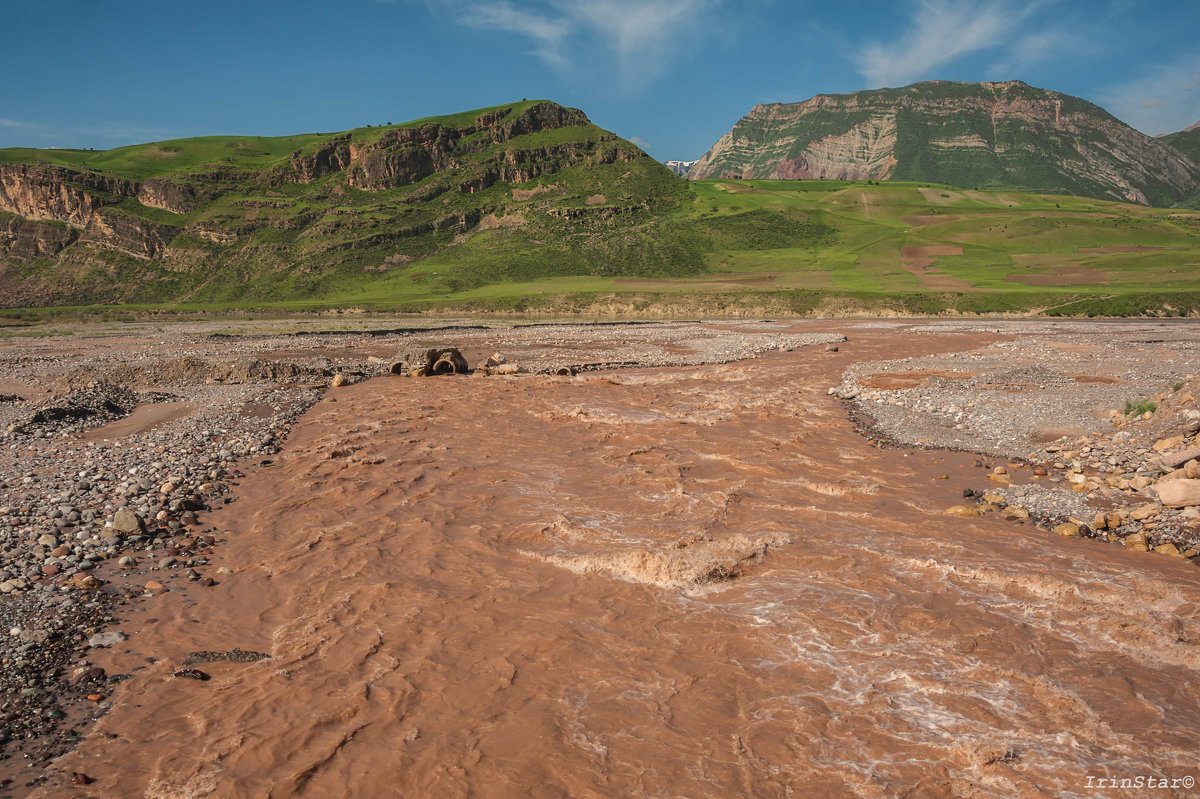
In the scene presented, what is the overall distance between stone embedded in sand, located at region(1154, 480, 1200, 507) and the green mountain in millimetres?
100758

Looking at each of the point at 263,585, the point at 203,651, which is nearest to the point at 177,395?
the point at 263,585

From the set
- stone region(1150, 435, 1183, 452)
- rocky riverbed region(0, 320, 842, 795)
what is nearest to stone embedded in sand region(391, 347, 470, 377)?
rocky riverbed region(0, 320, 842, 795)

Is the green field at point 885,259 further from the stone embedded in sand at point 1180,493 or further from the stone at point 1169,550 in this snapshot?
the stone at point 1169,550

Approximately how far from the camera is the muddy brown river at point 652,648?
22.9 ft

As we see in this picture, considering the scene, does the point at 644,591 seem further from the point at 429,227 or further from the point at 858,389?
the point at 429,227

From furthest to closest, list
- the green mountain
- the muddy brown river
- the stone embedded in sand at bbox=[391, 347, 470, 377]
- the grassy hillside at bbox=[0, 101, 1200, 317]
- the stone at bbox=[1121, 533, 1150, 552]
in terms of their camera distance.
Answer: the green mountain
the grassy hillside at bbox=[0, 101, 1200, 317]
the stone embedded in sand at bbox=[391, 347, 470, 377]
the stone at bbox=[1121, 533, 1150, 552]
the muddy brown river

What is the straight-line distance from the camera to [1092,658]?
884 cm

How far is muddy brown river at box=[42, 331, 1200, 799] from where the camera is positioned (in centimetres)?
698

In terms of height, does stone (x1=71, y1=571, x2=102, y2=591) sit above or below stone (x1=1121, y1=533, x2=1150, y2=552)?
below

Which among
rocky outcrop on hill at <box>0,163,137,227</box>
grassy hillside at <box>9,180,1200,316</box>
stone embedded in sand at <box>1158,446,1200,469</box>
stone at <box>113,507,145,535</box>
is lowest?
stone at <box>113,507,145,535</box>

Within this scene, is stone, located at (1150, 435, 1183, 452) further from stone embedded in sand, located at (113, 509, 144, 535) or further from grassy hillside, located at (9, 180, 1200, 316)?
grassy hillside, located at (9, 180, 1200, 316)

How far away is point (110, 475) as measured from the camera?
622 inches

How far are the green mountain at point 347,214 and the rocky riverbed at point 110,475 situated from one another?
233 feet

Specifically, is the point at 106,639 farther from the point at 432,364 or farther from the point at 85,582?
the point at 432,364
